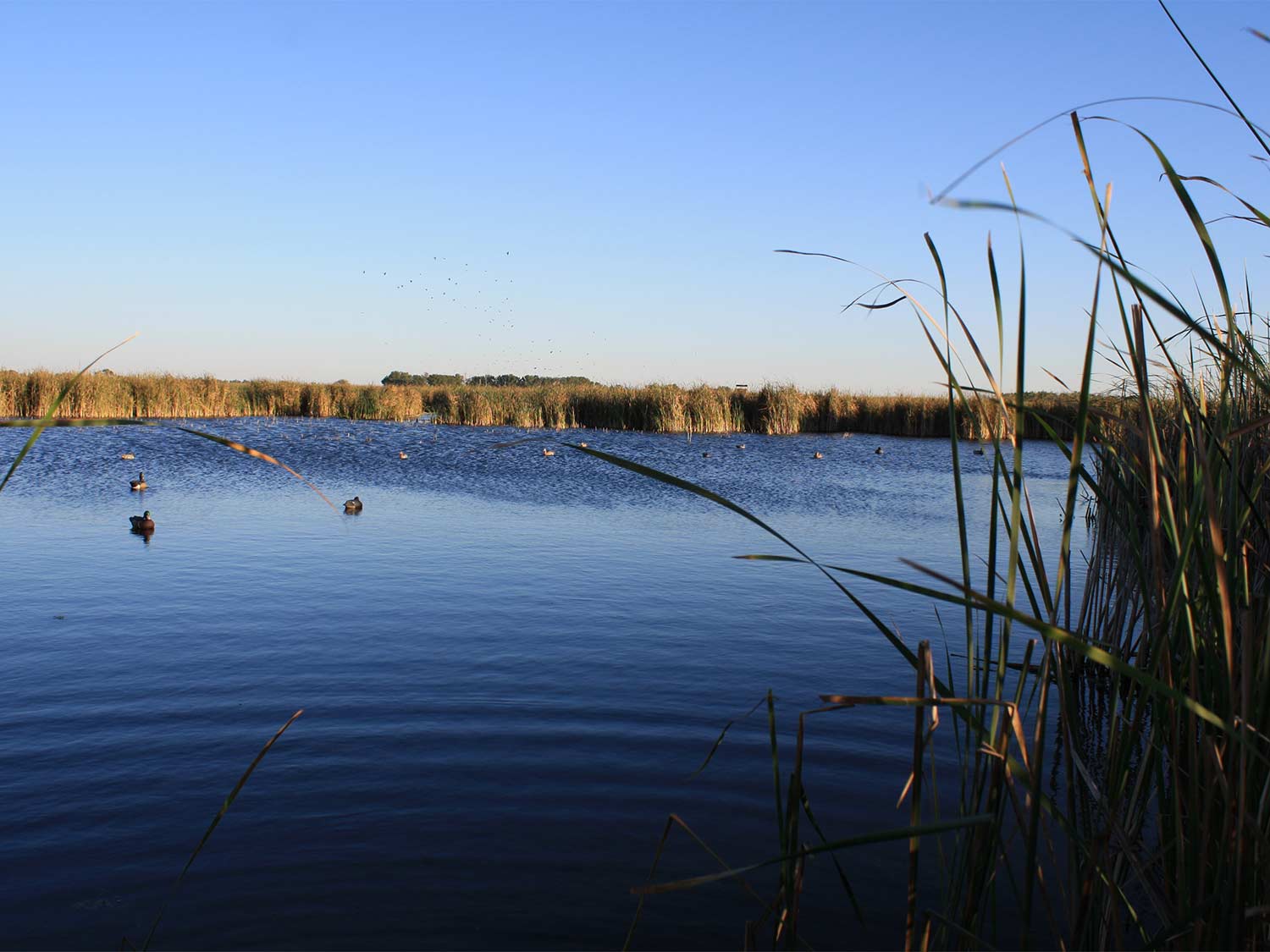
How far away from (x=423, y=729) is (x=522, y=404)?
31.9 m

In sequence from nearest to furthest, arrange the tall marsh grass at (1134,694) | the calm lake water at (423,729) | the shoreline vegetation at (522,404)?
the tall marsh grass at (1134,694), the calm lake water at (423,729), the shoreline vegetation at (522,404)

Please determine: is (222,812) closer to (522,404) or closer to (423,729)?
(423,729)

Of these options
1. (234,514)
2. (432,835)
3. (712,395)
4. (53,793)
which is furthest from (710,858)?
(712,395)

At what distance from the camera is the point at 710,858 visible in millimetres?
3541

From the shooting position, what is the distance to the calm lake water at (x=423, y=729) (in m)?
3.21

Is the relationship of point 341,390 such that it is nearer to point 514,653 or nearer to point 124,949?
point 514,653

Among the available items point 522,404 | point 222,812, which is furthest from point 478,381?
point 222,812

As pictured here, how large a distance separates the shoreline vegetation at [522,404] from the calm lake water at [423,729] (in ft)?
73.1

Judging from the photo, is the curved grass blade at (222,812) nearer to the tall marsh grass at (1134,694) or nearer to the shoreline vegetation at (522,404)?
the tall marsh grass at (1134,694)

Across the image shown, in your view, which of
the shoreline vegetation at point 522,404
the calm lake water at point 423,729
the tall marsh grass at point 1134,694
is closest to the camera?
the tall marsh grass at point 1134,694

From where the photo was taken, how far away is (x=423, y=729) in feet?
15.6

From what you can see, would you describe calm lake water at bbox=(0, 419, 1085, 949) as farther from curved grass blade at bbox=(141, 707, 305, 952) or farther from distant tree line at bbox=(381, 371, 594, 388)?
distant tree line at bbox=(381, 371, 594, 388)

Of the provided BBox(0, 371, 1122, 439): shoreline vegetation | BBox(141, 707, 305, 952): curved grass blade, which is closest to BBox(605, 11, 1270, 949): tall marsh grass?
BBox(141, 707, 305, 952): curved grass blade

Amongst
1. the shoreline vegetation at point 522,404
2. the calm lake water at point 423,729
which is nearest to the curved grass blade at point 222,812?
the calm lake water at point 423,729
